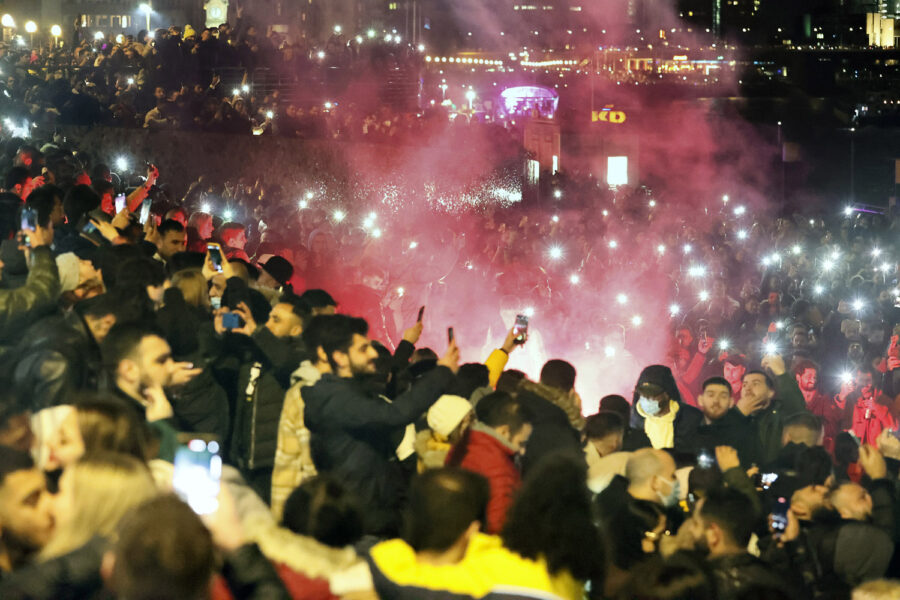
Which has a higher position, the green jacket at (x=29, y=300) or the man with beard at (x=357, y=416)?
the green jacket at (x=29, y=300)

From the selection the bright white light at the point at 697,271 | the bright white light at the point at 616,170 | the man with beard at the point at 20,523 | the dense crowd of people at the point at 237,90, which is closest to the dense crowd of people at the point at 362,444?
the man with beard at the point at 20,523

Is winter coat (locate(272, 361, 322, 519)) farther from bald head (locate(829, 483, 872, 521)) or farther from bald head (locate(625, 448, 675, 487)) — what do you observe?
Result: bald head (locate(829, 483, 872, 521))

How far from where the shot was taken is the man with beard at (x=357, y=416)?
17.5 feet

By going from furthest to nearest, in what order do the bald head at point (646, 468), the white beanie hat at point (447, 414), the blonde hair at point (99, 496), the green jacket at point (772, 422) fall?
the green jacket at point (772, 422)
the white beanie hat at point (447, 414)
the bald head at point (646, 468)
the blonde hair at point (99, 496)

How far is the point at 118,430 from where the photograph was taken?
153 inches

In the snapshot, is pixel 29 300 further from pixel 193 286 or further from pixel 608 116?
pixel 608 116

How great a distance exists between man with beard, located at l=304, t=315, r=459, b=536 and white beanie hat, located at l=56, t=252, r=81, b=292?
2026mm

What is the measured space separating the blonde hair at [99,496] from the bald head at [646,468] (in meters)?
2.50

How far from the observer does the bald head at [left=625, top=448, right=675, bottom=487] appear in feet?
17.5

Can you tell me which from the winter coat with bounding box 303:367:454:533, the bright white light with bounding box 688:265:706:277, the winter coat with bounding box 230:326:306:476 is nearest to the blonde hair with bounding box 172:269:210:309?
the winter coat with bounding box 230:326:306:476

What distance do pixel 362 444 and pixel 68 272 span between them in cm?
247

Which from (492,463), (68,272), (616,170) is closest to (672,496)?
(492,463)

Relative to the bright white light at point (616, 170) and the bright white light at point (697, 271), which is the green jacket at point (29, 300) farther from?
the bright white light at point (616, 170)

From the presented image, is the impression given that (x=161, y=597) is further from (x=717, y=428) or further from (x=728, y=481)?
(x=717, y=428)
